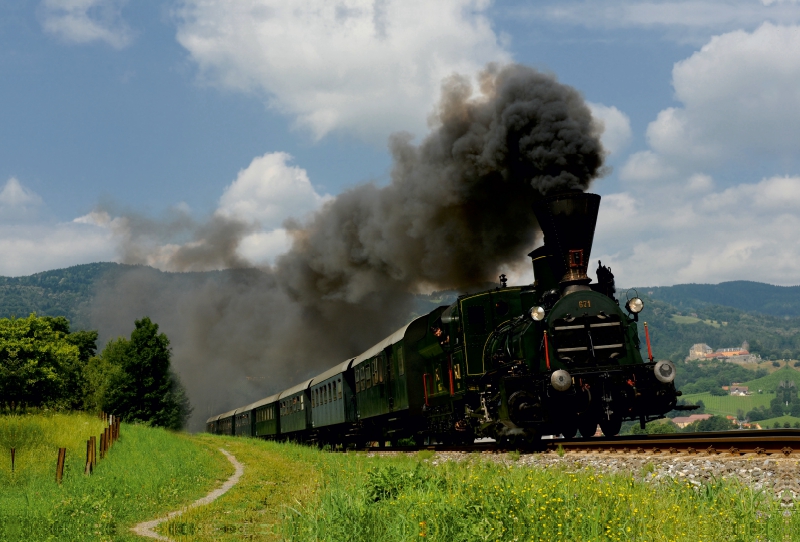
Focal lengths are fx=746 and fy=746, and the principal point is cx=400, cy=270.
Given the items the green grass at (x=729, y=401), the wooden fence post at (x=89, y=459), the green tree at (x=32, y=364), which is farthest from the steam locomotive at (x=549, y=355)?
the green grass at (x=729, y=401)

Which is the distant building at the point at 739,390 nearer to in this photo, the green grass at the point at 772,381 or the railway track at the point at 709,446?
the green grass at the point at 772,381

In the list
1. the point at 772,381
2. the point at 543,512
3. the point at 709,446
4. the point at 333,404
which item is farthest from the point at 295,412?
the point at 772,381

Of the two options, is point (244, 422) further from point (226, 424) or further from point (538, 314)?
point (538, 314)

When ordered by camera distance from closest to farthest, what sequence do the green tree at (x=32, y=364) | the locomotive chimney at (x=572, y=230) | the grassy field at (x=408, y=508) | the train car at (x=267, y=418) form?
the grassy field at (x=408, y=508)
the locomotive chimney at (x=572, y=230)
the green tree at (x=32, y=364)
the train car at (x=267, y=418)

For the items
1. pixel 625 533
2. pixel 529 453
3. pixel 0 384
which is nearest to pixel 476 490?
pixel 625 533

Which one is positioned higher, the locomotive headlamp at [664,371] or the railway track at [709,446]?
the locomotive headlamp at [664,371]

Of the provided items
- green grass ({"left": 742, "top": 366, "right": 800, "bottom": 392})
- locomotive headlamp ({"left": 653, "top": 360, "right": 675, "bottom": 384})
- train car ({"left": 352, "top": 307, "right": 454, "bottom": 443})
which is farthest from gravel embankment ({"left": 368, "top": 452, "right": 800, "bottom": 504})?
green grass ({"left": 742, "top": 366, "right": 800, "bottom": 392})

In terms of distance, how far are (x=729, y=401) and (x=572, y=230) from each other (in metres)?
100

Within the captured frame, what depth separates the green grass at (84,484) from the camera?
9.11 metres

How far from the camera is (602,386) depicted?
13.2 metres

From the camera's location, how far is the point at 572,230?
13.7m

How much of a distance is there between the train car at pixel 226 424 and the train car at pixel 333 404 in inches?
913

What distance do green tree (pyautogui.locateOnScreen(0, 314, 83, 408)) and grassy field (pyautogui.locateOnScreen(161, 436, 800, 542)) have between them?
2539 centimetres

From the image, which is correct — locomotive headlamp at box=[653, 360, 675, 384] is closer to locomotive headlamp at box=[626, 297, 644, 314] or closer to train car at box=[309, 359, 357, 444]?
locomotive headlamp at box=[626, 297, 644, 314]
